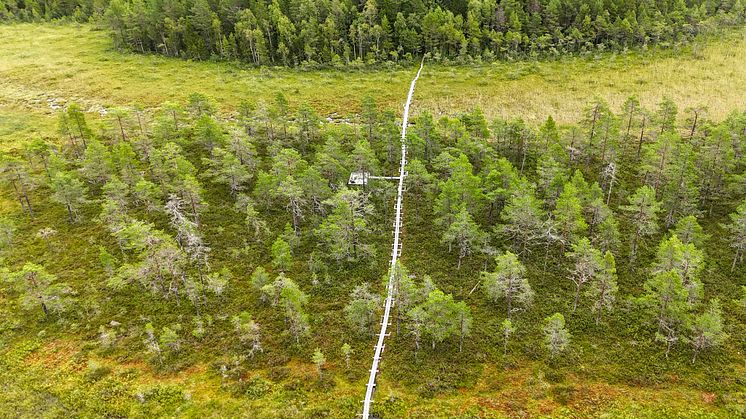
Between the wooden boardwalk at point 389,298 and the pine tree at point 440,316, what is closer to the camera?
the wooden boardwalk at point 389,298

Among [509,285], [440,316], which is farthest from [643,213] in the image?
[440,316]

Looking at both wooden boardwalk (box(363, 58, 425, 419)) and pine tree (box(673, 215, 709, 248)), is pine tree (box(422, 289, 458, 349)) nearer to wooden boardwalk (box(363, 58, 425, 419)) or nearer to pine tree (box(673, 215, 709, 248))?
wooden boardwalk (box(363, 58, 425, 419))

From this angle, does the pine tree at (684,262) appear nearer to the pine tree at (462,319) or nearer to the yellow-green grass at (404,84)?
the pine tree at (462,319)

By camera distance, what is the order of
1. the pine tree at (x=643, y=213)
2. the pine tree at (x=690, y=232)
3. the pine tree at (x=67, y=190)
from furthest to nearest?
the pine tree at (x=67, y=190) < the pine tree at (x=643, y=213) < the pine tree at (x=690, y=232)

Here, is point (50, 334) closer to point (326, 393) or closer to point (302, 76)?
point (326, 393)

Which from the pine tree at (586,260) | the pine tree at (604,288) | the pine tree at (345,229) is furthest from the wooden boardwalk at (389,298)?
the pine tree at (604,288)

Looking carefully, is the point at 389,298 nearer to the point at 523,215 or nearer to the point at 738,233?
the point at 523,215
